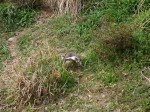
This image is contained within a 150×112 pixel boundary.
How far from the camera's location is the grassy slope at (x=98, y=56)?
462 cm

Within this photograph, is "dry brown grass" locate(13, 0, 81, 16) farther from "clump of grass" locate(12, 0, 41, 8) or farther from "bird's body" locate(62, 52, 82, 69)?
"bird's body" locate(62, 52, 82, 69)

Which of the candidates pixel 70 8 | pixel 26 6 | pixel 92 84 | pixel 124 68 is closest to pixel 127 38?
pixel 124 68

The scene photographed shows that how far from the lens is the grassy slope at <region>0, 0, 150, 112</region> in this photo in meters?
4.62

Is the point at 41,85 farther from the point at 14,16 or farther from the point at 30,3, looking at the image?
the point at 30,3

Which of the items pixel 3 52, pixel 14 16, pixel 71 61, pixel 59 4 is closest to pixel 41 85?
pixel 71 61

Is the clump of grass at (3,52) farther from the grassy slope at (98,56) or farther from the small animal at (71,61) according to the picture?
the small animal at (71,61)

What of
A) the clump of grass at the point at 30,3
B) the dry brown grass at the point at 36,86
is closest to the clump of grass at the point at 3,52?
the dry brown grass at the point at 36,86

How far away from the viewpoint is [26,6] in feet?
21.9

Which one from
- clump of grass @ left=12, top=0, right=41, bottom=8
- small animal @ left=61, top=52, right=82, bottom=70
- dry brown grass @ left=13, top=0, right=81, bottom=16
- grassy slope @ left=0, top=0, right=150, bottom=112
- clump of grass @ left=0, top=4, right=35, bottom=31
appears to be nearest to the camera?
grassy slope @ left=0, top=0, right=150, bottom=112

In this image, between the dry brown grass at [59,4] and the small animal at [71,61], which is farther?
the dry brown grass at [59,4]

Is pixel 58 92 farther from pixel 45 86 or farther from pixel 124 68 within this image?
pixel 124 68

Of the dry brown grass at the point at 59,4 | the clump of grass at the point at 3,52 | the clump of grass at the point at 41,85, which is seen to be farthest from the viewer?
the dry brown grass at the point at 59,4

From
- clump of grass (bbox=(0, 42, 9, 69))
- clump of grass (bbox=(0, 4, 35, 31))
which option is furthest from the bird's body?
clump of grass (bbox=(0, 4, 35, 31))

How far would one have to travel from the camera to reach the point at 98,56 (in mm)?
5168
